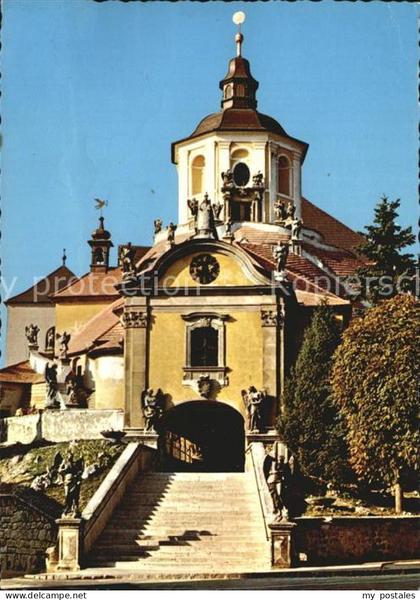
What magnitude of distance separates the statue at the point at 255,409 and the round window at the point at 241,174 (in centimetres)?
2041

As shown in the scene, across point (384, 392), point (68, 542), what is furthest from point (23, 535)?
point (384, 392)

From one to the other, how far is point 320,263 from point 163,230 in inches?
351

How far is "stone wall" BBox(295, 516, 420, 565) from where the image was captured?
32062mm

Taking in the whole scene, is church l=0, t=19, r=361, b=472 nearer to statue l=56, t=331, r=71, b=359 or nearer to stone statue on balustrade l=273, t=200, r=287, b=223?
statue l=56, t=331, r=71, b=359

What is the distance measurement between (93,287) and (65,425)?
19.9 metres

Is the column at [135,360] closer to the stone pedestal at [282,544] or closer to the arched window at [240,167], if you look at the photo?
the stone pedestal at [282,544]

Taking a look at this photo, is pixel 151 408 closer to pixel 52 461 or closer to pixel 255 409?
pixel 255 409

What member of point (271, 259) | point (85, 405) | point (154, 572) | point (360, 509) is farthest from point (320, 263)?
point (154, 572)

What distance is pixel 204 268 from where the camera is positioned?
4697 cm

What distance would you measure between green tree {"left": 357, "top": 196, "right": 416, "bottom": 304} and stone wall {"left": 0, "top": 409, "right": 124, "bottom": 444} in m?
11.1

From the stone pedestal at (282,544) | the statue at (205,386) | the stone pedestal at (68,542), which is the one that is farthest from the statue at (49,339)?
the stone pedestal at (282,544)

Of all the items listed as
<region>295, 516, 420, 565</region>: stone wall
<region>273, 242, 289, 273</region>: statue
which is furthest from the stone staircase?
<region>273, 242, 289, 273</region>: statue

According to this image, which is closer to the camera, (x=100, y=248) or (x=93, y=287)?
(x=93, y=287)

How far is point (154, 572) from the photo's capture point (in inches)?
1166
